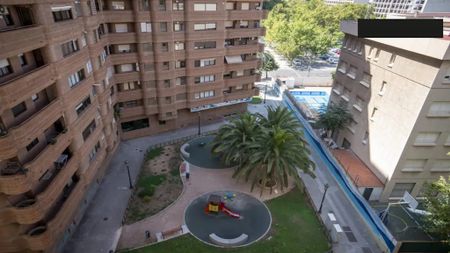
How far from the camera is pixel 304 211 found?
29172 mm

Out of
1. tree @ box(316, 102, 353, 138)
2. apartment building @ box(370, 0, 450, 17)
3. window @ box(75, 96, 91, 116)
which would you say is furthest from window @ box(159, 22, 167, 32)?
apartment building @ box(370, 0, 450, 17)

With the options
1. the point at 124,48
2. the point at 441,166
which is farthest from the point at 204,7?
the point at 441,166

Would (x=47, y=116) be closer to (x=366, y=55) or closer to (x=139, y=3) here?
(x=139, y=3)

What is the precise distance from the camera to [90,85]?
89.2 ft

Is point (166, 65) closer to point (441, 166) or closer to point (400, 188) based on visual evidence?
point (400, 188)

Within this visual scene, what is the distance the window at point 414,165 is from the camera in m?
29.4

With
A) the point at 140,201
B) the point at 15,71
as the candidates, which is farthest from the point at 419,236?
the point at 15,71

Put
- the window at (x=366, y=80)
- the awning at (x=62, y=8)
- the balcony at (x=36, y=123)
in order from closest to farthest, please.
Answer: the balcony at (x=36, y=123) < the awning at (x=62, y=8) < the window at (x=366, y=80)

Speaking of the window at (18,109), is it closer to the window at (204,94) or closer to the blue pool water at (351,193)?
the window at (204,94)

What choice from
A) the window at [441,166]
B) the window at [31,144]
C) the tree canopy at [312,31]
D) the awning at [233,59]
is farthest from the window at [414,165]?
the tree canopy at [312,31]

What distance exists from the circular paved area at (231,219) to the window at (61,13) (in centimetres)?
2103

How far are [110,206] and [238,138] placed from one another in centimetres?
1585

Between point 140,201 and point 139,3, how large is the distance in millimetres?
23607

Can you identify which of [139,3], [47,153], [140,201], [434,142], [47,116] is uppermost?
[139,3]
